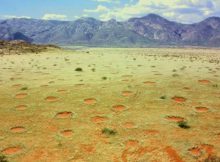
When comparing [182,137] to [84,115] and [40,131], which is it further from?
[40,131]

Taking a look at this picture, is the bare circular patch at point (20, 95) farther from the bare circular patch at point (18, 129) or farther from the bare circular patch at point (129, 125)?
the bare circular patch at point (129, 125)

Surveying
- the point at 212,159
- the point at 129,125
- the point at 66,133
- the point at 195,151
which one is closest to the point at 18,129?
the point at 66,133

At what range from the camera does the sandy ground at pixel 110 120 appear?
17.2 m

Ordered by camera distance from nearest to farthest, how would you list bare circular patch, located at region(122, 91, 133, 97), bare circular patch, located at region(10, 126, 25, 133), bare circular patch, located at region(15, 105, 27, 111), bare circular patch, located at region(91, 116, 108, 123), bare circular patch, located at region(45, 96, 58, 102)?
bare circular patch, located at region(10, 126, 25, 133), bare circular patch, located at region(91, 116, 108, 123), bare circular patch, located at region(15, 105, 27, 111), bare circular patch, located at region(45, 96, 58, 102), bare circular patch, located at region(122, 91, 133, 97)

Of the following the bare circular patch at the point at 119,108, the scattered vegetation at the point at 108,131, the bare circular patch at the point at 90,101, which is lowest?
the scattered vegetation at the point at 108,131

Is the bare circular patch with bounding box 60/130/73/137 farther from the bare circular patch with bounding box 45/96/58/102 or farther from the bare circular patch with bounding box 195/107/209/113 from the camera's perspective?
the bare circular patch with bounding box 195/107/209/113

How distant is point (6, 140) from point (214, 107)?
16.0 m

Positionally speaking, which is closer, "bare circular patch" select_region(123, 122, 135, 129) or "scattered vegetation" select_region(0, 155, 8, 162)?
"scattered vegetation" select_region(0, 155, 8, 162)

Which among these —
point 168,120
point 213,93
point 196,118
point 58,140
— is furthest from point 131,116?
point 213,93

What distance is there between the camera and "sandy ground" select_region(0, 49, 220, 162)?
17219 mm

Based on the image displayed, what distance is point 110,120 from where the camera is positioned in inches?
861

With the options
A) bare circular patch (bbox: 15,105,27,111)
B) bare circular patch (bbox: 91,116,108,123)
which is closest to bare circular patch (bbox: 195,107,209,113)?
bare circular patch (bbox: 91,116,108,123)

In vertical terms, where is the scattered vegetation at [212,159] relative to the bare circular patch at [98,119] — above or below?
below

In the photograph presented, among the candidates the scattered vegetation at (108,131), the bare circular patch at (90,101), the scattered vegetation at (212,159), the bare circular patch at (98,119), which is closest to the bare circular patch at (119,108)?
the bare circular patch at (98,119)
